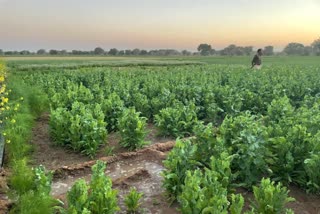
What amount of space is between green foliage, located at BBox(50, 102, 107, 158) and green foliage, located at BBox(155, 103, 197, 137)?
1524 mm

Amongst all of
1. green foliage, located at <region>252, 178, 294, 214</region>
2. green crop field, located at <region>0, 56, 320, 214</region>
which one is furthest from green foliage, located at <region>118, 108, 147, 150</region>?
green foliage, located at <region>252, 178, 294, 214</region>

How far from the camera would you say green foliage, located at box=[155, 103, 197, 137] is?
9.65m

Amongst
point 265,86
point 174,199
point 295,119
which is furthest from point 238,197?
point 265,86

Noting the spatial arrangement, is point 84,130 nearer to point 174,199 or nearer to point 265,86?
point 174,199

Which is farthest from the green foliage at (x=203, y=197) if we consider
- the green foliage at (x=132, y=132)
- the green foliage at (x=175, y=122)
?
the green foliage at (x=175, y=122)

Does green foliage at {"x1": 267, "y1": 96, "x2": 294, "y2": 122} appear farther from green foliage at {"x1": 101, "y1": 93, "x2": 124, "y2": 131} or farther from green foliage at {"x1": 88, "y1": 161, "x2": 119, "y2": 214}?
green foliage at {"x1": 88, "y1": 161, "x2": 119, "y2": 214}

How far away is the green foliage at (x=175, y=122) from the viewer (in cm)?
965

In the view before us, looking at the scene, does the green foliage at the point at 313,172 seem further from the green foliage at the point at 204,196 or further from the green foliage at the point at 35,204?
the green foliage at the point at 35,204

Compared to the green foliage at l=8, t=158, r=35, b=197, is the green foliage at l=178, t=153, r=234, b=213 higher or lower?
higher

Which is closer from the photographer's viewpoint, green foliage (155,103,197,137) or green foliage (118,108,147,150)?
green foliage (118,108,147,150)

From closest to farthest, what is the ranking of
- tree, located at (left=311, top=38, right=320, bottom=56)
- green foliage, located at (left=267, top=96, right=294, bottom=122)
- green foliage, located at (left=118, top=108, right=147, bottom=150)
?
green foliage, located at (left=118, top=108, right=147, bottom=150)
green foliage, located at (left=267, top=96, right=294, bottom=122)
tree, located at (left=311, top=38, right=320, bottom=56)

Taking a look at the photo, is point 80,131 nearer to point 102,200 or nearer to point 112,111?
point 112,111

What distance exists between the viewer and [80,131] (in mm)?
8750

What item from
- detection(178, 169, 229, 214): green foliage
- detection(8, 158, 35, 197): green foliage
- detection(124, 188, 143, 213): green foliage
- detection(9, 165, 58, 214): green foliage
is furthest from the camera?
detection(8, 158, 35, 197): green foliage
